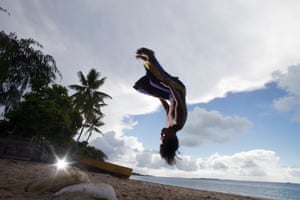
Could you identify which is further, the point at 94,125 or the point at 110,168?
the point at 94,125

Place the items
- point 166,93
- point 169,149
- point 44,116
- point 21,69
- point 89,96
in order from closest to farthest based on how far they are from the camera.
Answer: point 169,149
point 166,93
point 21,69
point 44,116
point 89,96

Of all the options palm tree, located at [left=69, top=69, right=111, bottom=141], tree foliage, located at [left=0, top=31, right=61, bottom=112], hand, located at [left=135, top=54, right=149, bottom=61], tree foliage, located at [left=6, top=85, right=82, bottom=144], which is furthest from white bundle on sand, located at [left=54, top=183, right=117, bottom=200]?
palm tree, located at [left=69, top=69, right=111, bottom=141]

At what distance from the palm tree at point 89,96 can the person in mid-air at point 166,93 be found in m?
26.5

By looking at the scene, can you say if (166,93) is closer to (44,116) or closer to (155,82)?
(155,82)

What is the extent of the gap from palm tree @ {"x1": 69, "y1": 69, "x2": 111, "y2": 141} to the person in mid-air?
1044 inches

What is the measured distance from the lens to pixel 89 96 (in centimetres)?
2866

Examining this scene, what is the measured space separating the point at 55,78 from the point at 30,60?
8.14 ft

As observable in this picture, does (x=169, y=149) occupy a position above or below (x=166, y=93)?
below

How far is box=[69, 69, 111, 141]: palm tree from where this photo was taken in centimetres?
2781

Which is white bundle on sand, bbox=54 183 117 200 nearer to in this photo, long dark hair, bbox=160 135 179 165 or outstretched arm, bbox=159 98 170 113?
outstretched arm, bbox=159 98 170 113

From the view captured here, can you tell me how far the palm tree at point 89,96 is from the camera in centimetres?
2781

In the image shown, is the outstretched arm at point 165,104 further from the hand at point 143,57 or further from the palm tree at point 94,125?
the palm tree at point 94,125

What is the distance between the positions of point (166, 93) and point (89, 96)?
27.8 m

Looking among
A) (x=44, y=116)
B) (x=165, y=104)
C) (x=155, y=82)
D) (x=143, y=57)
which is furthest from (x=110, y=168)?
(x=143, y=57)
